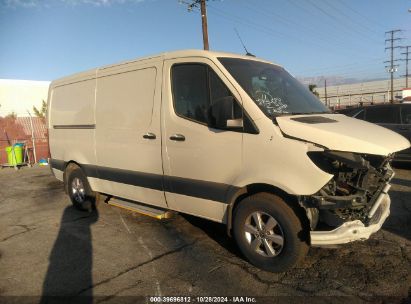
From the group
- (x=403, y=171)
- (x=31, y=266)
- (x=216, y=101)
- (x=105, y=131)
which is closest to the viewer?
(x=216, y=101)

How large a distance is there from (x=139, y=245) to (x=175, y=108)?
184cm

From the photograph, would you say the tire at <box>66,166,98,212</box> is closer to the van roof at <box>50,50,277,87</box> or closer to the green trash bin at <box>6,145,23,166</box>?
the van roof at <box>50,50,277,87</box>

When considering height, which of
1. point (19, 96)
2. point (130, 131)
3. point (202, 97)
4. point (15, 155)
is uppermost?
point (19, 96)

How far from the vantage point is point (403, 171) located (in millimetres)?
9469

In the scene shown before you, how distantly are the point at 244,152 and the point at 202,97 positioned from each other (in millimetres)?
880

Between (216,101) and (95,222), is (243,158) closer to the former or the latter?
(216,101)

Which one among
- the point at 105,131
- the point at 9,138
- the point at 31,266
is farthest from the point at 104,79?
the point at 9,138

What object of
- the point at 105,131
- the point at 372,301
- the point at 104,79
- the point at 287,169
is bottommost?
the point at 372,301

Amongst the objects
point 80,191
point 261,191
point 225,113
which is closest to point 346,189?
point 261,191

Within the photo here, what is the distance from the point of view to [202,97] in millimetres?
4434

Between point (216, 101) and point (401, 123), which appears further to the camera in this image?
point (401, 123)

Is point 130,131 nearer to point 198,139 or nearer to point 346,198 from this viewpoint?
Answer: point 198,139

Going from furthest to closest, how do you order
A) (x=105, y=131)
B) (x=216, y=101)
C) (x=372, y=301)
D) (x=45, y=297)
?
1. (x=105, y=131)
2. (x=216, y=101)
3. (x=45, y=297)
4. (x=372, y=301)

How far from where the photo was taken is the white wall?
33.8m
